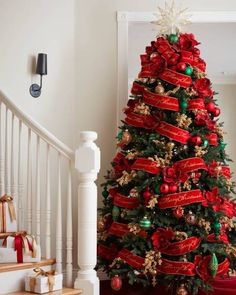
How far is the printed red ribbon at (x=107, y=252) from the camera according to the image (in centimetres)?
436

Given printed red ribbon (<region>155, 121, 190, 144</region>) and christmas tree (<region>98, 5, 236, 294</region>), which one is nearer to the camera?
christmas tree (<region>98, 5, 236, 294</region>)

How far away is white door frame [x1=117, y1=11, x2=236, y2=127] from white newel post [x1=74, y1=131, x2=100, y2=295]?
1516 mm

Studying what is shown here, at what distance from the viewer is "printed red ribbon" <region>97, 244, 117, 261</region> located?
4.36m

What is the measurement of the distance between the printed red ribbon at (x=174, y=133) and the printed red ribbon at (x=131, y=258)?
3.09 feet

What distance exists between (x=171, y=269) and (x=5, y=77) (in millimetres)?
2186

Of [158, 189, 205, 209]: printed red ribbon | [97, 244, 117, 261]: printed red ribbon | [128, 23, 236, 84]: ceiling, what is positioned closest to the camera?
[158, 189, 205, 209]: printed red ribbon

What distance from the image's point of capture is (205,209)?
13.4 feet

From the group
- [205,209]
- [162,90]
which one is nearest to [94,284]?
[205,209]

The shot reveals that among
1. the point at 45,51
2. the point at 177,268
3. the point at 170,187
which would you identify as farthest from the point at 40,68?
the point at 177,268

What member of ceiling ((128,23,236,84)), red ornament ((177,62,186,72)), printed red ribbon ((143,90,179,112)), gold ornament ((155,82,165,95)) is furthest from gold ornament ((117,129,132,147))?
ceiling ((128,23,236,84))

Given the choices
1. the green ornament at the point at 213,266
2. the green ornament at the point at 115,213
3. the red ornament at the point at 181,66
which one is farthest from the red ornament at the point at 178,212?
the red ornament at the point at 181,66

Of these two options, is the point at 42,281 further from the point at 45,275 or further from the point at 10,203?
the point at 10,203

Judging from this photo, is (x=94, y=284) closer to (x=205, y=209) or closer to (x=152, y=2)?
(x=205, y=209)

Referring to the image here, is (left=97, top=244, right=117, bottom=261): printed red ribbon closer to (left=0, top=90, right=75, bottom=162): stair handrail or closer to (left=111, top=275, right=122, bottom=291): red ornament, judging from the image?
(left=111, top=275, right=122, bottom=291): red ornament
